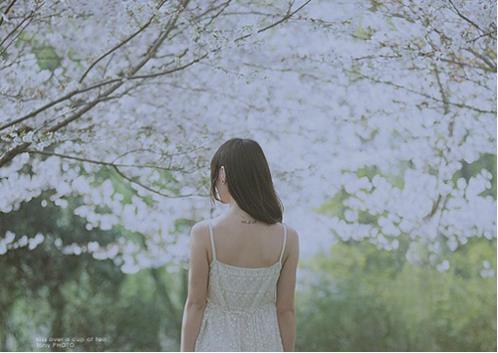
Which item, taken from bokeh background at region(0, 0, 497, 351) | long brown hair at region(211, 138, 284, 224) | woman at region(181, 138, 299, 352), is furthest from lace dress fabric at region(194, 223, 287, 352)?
bokeh background at region(0, 0, 497, 351)

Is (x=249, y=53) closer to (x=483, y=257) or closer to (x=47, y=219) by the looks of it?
(x=47, y=219)

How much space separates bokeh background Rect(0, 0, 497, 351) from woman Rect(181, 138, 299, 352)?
50.8 inches

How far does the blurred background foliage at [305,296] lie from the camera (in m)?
3.40

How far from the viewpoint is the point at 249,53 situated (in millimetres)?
3430

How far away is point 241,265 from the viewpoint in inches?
84.7

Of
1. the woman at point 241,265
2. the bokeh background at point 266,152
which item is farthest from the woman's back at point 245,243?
the bokeh background at point 266,152

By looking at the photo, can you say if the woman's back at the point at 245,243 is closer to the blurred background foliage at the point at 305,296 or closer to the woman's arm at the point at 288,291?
the woman's arm at the point at 288,291

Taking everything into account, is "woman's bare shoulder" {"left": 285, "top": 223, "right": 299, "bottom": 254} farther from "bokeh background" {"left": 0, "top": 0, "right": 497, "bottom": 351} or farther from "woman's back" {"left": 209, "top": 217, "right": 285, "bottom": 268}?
"bokeh background" {"left": 0, "top": 0, "right": 497, "bottom": 351}

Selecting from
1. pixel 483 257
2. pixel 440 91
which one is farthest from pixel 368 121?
pixel 483 257

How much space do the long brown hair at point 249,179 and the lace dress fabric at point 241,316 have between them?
4.2 inches

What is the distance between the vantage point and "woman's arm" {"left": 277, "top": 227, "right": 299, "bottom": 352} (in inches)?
87.1

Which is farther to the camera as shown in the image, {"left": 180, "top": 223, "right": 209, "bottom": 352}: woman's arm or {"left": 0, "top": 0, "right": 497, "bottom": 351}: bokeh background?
{"left": 0, "top": 0, "right": 497, "bottom": 351}: bokeh background

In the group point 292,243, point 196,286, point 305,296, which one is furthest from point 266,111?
point 196,286

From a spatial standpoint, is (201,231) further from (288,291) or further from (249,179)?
(288,291)
